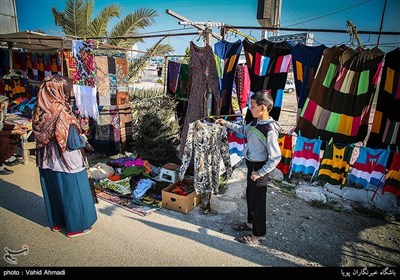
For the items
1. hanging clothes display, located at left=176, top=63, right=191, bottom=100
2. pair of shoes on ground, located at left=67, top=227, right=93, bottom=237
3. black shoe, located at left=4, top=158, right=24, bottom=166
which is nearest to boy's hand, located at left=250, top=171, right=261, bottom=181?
pair of shoes on ground, located at left=67, top=227, right=93, bottom=237

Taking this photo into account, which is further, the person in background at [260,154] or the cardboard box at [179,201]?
the cardboard box at [179,201]

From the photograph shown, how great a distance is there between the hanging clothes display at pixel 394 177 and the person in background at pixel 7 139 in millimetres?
7323

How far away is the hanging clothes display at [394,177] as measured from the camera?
12.1 ft

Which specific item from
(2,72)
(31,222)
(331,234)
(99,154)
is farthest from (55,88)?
(2,72)

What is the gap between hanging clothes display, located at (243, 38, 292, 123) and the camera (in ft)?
13.8

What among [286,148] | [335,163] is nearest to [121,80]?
[286,148]

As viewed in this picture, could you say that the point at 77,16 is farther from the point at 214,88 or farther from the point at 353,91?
the point at 353,91

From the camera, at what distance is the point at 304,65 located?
3.99 m

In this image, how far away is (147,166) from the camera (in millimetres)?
5320

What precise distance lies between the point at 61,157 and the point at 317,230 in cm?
379

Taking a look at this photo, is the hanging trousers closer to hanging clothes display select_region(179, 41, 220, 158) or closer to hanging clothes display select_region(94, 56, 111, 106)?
hanging clothes display select_region(179, 41, 220, 158)

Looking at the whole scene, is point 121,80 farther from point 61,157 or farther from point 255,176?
point 255,176

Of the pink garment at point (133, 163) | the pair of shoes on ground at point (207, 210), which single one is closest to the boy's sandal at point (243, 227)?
the pair of shoes on ground at point (207, 210)

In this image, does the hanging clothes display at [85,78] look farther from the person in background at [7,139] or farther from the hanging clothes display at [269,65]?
the hanging clothes display at [269,65]
